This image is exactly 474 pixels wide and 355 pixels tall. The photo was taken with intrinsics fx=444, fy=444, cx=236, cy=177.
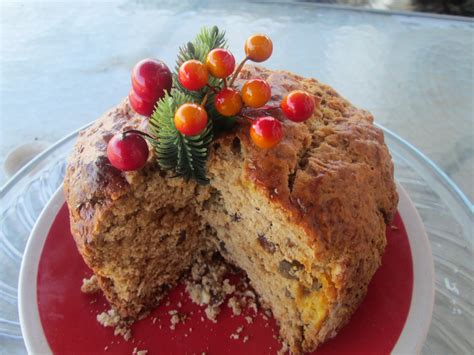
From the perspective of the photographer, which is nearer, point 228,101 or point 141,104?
point 228,101

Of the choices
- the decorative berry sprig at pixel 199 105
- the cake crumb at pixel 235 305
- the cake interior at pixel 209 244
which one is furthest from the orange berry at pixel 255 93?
the cake crumb at pixel 235 305

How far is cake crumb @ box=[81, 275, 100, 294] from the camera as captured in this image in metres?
1.91

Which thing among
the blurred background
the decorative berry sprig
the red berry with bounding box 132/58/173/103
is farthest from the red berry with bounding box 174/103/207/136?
the blurred background

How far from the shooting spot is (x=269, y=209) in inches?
60.7

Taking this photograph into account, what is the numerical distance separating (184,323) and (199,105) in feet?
3.14

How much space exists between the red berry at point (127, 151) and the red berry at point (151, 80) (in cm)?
15

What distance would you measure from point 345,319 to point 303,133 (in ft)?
2.44

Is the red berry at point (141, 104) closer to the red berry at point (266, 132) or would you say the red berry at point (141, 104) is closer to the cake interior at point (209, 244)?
the cake interior at point (209, 244)

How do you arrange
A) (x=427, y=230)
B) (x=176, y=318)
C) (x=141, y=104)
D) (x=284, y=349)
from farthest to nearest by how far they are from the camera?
(x=427, y=230) < (x=176, y=318) < (x=284, y=349) < (x=141, y=104)

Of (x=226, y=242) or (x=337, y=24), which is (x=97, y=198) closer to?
(x=226, y=242)

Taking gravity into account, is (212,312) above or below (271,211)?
below

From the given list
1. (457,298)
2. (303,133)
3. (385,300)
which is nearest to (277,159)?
(303,133)

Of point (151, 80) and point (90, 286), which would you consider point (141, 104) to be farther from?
point (90, 286)

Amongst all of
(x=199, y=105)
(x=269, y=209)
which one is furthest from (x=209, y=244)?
(x=199, y=105)
